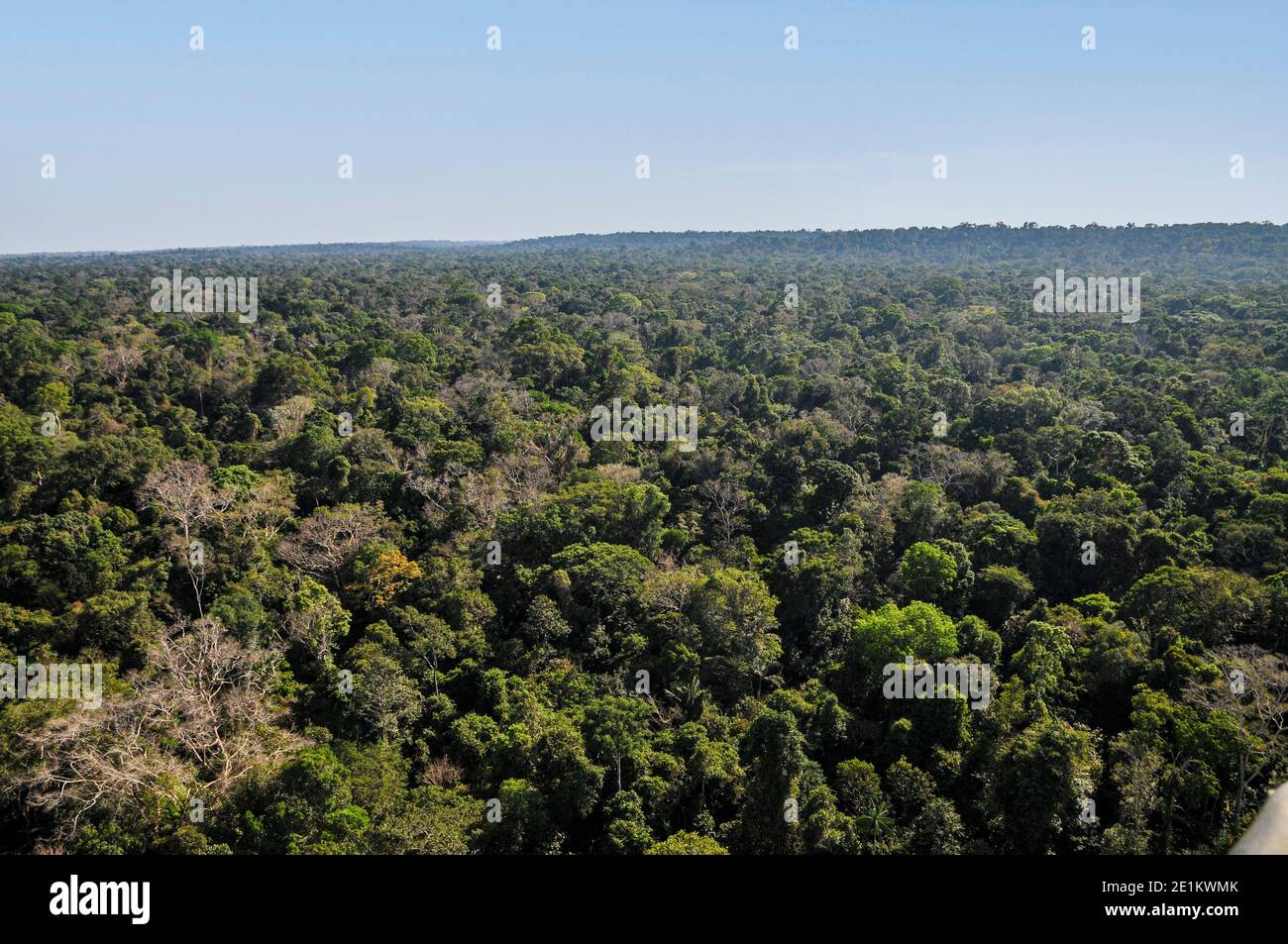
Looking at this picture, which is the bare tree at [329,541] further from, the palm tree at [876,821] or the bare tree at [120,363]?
the bare tree at [120,363]

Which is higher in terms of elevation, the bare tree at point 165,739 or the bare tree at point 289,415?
the bare tree at point 289,415

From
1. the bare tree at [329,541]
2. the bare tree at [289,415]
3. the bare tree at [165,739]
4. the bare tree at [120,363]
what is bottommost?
the bare tree at [165,739]

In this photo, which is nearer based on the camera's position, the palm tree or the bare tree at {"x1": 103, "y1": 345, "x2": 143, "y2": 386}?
the palm tree

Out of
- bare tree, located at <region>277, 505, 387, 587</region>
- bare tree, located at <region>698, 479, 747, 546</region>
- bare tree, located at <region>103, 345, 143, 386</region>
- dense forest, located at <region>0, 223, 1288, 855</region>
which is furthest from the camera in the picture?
bare tree, located at <region>103, 345, 143, 386</region>

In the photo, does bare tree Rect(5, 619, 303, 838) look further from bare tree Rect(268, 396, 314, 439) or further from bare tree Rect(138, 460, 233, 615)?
bare tree Rect(268, 396, 314, 439)

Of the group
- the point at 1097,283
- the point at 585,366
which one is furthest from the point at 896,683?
the point at 1097,283

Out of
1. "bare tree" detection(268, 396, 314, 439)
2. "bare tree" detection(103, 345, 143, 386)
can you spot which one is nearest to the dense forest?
"bare tree" detection(268, 396, 314, 439)

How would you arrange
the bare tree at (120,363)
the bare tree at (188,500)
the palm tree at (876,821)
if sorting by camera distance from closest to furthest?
the palm tree at (876,821) → the bare tree at (188,500) → the bare tree at (120,363)

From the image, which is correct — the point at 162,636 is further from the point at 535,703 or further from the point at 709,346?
the point at 709,346

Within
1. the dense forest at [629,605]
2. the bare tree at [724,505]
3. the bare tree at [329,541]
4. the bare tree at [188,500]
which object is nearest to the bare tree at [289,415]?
the dense forest at [629,605]
